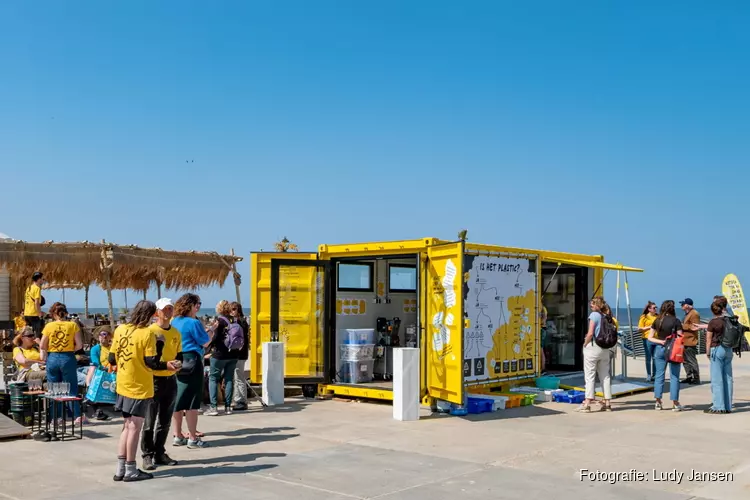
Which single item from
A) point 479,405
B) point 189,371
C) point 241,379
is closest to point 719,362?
point 479,405

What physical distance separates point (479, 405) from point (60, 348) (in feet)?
18.0

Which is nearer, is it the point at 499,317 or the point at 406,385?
the point at 406,385

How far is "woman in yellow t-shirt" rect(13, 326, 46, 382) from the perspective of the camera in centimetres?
995

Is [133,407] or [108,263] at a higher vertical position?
[108,263]

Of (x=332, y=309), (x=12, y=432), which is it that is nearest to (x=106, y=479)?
(x=12, y=432)

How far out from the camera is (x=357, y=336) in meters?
12.7

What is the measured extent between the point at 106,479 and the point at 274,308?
5.45 meters

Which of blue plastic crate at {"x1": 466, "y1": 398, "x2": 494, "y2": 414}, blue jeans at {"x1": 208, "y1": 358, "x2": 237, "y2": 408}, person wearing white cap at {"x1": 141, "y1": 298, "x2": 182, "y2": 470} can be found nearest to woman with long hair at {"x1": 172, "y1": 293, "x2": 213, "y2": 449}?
person wearing white cap at {"x1": 141, "y1": 298, "x2": 182, "y2": 470}

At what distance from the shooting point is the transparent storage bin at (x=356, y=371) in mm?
12648

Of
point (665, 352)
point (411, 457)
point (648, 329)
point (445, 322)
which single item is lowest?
point (411, 457)

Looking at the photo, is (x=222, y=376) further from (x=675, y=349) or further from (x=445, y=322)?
(x=675, y=349)

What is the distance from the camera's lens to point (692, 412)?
11.0 meters

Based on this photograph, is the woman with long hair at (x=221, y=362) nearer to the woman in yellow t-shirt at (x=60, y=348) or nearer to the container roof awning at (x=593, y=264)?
the woman in yellow t-shirt at (x=60, y=348)

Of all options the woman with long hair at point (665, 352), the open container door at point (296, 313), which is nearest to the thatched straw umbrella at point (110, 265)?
the open container door at point (296, 313)
